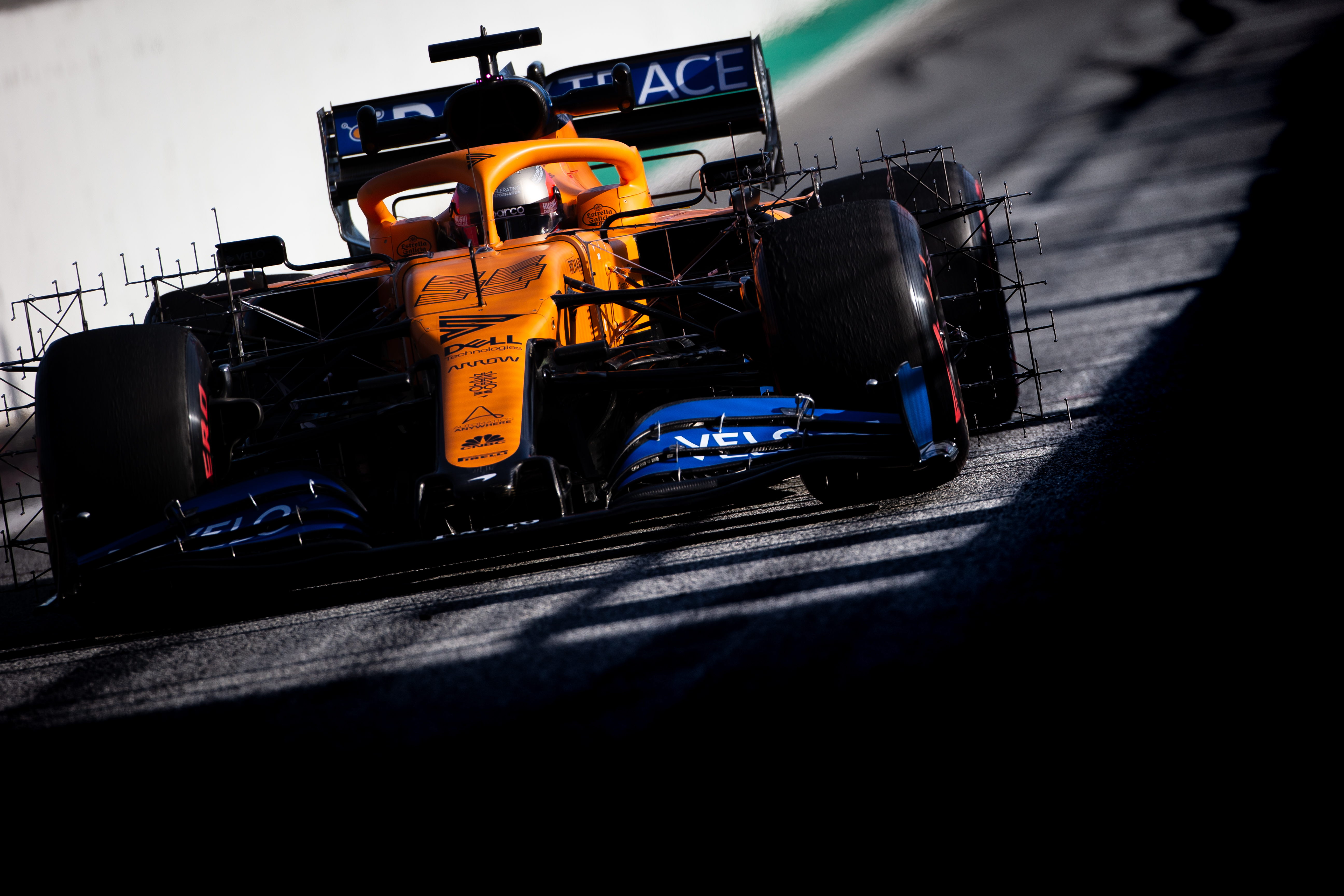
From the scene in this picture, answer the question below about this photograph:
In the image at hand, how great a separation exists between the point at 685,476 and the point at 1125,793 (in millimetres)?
1671

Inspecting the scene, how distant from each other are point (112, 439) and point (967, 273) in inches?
129

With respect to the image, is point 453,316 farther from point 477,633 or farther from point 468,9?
point 468,9

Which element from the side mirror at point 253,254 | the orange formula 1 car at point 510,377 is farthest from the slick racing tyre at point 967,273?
the side mirror at point 253,254

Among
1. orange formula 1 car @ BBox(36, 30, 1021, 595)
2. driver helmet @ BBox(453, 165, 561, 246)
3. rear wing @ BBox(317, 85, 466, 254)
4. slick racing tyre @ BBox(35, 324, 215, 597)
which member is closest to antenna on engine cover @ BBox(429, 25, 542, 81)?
orange formula 1 car @ BBox(36, 30, 1021, 595)

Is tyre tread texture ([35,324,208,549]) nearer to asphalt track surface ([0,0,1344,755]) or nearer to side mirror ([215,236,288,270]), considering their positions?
asphalt track surface ([0,0,1344,755])

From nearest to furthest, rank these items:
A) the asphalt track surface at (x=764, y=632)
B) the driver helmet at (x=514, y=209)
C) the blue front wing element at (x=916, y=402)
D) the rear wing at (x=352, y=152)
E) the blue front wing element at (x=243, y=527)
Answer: the asphalt track surface at (x=764, y=632) < the blue front wing element at (x=243, y=527) < the blue front wing element at (x=916, y=402) < the driver helmet at (x=514, y=209) < the rear wing at (x=352, y=152)

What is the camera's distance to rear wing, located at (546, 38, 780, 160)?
19.2ft

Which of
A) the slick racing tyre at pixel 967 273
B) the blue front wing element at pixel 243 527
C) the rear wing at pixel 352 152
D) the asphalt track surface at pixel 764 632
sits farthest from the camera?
the rear wing at pixel 352 152

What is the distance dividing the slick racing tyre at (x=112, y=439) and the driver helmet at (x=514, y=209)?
56.4 inches

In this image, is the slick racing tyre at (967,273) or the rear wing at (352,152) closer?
the slick racing tyre at (967,273)

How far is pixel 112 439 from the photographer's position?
116 inches

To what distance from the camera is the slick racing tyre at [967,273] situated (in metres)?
4.68

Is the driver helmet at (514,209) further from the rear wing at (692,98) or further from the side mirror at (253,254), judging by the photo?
the rear wing at (692,98)

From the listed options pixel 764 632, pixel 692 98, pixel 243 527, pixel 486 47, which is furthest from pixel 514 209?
pixel 764 632
